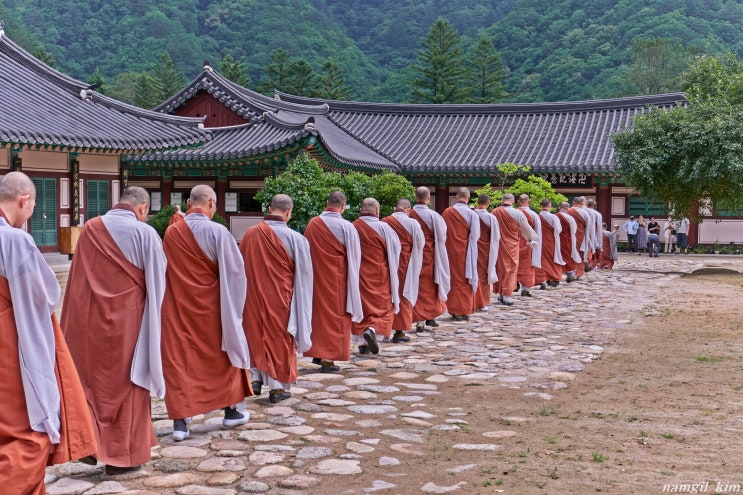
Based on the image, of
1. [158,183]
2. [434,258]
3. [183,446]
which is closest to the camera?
[183,446]

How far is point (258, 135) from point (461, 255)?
1445 cm

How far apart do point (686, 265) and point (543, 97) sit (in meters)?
34.7

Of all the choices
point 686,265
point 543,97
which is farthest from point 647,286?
point 543,97

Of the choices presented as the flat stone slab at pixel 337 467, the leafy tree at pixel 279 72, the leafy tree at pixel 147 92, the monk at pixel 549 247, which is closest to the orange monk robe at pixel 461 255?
the monk at pixel 549 247

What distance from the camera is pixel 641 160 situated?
21234mm

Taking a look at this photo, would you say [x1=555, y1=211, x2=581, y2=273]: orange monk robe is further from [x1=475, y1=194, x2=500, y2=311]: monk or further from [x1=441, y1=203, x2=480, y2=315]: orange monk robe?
[x1=441, y1=203, x2=480, y2=315]: orange monk robe

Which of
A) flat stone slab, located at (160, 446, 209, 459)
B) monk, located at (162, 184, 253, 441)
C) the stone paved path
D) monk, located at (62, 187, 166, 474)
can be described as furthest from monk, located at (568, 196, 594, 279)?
monk, located at (62, 187, 166, 474)

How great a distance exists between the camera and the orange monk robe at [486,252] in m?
13.2

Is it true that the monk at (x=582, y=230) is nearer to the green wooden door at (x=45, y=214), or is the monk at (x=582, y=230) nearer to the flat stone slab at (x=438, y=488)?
the green wooden door at (x=45, y=214)

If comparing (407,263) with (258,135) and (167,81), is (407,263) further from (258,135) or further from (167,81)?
(167,81)

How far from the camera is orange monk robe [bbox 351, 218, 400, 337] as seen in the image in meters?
9.68

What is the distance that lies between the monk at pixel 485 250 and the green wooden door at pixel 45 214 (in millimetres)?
12023

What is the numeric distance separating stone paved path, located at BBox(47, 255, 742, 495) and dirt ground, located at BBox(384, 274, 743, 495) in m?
0.18

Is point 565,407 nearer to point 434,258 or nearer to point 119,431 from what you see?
point 119,431
